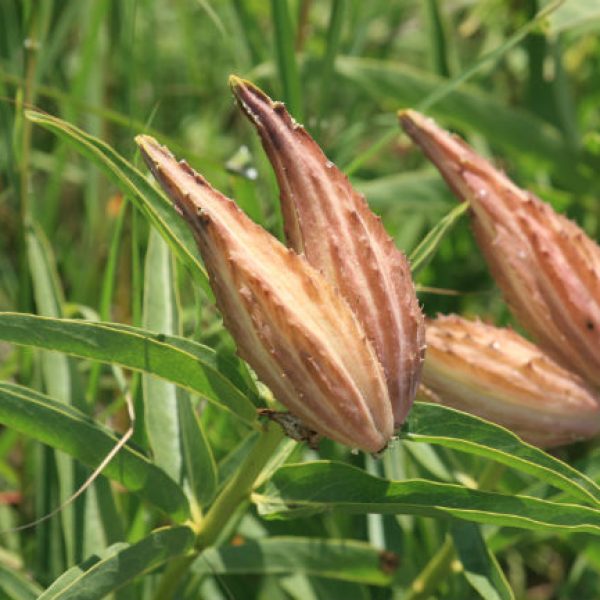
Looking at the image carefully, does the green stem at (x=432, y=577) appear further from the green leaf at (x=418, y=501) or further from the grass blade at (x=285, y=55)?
the grass blade at (x=285, y=55)

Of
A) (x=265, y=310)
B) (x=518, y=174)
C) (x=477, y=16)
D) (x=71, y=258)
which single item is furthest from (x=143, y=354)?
(x=477, y=16)

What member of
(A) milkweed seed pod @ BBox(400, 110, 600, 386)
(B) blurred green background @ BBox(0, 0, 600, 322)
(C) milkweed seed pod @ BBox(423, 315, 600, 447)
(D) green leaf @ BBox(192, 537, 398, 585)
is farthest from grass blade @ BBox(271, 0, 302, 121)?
(D) green leaf @ BBox(192, 537, 398, 585)

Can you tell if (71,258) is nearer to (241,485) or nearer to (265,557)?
(265,557)

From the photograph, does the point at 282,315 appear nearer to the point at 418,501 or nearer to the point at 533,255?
the point at 418,501

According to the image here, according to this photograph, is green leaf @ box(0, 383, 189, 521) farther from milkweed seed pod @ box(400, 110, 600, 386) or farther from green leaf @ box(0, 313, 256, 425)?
milkweed seed pod @ box(400, 110, 600, 386)


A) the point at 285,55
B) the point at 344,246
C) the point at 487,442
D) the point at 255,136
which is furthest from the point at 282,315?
the point at 255,136

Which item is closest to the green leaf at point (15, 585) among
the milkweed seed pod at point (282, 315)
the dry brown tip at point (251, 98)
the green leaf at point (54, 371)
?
the green leaf at point (54, 371)
